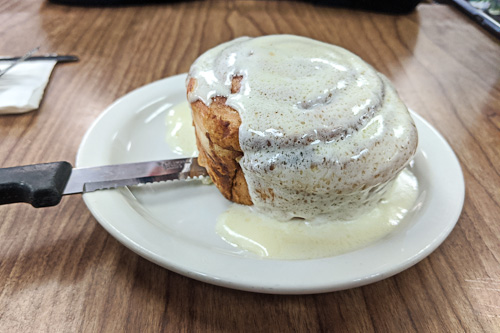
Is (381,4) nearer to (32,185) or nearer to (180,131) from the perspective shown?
(180,131)

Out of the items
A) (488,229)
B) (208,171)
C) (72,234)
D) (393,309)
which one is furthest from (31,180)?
(488,229)

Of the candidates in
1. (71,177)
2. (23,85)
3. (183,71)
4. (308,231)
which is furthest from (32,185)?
(183,71)

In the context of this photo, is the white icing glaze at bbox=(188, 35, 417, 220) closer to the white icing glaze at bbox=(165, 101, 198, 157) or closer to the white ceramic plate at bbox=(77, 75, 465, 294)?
the white ceramic plate at bbox=(77, 75, 465, 294)

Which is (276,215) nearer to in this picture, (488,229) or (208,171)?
(208,171)

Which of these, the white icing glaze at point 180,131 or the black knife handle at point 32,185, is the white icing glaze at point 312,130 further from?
the black knife handle at point 32,185

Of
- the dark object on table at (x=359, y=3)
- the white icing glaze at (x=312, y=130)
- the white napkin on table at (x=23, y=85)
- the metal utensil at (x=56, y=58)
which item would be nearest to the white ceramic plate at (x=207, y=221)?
the white icing glaze at (x=312, y=130)

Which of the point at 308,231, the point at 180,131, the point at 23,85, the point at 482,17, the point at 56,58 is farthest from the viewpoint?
the point at 482,17
